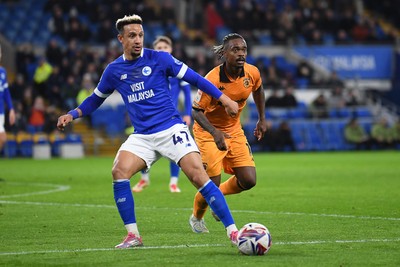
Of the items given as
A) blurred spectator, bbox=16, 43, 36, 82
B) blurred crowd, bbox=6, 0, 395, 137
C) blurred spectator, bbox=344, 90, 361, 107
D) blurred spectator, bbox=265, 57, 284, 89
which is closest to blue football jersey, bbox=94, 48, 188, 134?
blurred crowd, bbox=6, 0, 395, 137

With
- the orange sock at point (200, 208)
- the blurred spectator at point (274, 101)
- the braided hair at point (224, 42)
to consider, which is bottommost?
the blurred spectator at point (274, 101)

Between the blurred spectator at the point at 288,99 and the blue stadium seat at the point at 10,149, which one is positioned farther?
the blurred spectator at the point at 288,99

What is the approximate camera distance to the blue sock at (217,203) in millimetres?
8922

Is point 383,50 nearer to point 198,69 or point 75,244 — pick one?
point 198,69

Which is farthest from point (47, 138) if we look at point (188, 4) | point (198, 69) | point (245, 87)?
point (245, 87)

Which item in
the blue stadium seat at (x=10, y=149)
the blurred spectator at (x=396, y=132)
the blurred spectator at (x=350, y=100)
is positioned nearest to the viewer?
the blue stadium seat at (x=10, y=149)

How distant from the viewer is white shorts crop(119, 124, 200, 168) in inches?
365

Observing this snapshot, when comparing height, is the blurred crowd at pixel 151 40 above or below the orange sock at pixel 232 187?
above

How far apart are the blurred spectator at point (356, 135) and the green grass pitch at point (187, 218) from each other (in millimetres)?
12187

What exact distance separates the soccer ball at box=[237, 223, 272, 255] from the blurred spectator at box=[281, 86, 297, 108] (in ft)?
86.4

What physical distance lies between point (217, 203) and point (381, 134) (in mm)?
27023

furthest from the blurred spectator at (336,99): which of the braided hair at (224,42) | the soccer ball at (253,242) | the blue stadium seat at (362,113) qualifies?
the soccer ball at (253,242)

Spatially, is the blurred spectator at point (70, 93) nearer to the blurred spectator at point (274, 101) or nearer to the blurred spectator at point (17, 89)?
the blurred spectator at point (17, 89)

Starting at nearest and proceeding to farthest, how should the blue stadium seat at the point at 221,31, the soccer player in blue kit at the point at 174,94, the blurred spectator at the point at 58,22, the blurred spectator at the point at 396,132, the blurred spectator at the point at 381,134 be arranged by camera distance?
the soccer player in blue kit at the point at 174,94 → the blurred spectator at the point at 381,134 → the blurred spectator at the point at 58,22 → the blurred spectator at the point at 396,132 → the blue stadium seat at the point at 221,31
